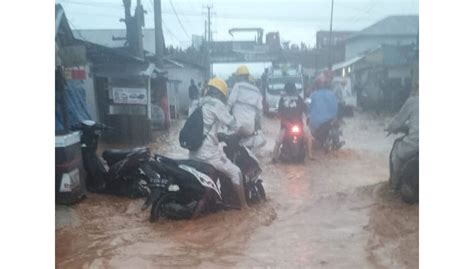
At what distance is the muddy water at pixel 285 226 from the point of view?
2.71 meters

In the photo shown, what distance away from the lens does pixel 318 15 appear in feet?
9.54

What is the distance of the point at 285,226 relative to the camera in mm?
2834

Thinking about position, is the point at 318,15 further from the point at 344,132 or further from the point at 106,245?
the point at 106,245

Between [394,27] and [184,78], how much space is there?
46.6 inches

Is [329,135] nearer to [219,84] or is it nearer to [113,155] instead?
[219,84]

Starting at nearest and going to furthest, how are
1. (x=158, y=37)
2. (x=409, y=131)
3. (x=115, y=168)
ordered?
1. (x=409, y=131)
2. (x=158, y=37)
3. (x=115, y=168)

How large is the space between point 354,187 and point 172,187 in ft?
3.35

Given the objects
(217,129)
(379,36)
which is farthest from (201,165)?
(379,36)

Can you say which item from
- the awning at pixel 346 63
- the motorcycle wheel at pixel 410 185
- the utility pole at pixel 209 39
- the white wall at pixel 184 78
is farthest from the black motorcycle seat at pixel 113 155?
the motorcycle wheel at pixel 410 185

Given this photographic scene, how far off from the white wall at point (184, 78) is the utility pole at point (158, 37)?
82 mm

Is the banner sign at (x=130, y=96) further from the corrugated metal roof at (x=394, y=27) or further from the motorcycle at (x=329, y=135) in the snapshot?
the corrugated metal roof at (x=394, y=27)

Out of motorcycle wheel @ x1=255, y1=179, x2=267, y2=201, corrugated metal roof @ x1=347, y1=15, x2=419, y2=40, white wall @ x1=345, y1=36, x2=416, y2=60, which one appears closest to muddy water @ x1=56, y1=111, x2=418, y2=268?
motorcycle wheel @ x1=255, y1=179, x2=267, y2=201
